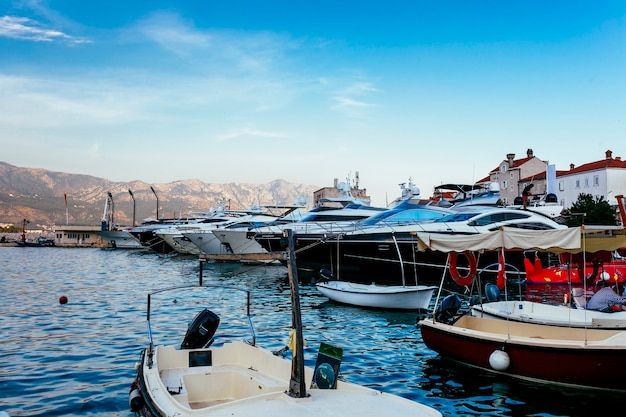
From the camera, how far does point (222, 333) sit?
17812 mm

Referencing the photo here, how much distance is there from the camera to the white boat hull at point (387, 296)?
2094cm

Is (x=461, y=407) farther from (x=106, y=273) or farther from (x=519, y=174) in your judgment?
(x=519, y=174)

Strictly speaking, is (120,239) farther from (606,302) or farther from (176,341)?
(606,302)

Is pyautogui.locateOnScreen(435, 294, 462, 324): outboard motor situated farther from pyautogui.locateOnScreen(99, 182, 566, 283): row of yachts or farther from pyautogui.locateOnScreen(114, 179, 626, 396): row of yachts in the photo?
pyautogui.locateOnScreen(99, 182, 566, 283): row of yachts

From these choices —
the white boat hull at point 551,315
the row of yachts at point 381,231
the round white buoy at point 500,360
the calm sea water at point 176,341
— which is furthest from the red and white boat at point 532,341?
the row of yachts at point 381,231

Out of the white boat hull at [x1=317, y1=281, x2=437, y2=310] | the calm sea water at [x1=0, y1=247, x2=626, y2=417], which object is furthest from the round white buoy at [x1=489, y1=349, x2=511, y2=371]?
the white boat hull at [x1=317, y1=281, x2=437, y2=310]

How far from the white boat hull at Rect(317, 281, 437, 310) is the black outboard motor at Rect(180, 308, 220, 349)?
1017cm

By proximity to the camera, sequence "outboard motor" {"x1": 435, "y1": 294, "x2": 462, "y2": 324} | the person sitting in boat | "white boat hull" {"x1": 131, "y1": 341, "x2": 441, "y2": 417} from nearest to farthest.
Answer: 1. "white boat hull" {"x1": 131, "y1": 341, "x2": 441, "y2": 417}
2. "outboard motor" {"x1": 435, "y1": 294, "x2": 462, "y2": 324}
3. the person sitting in boat

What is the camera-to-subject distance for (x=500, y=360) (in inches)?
475

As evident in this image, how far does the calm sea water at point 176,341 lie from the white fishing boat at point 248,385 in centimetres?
143

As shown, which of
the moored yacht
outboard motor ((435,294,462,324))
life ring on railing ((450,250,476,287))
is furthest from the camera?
the moored yacht

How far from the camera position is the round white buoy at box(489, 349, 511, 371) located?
12.0 metres

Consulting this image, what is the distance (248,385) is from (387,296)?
12150mm

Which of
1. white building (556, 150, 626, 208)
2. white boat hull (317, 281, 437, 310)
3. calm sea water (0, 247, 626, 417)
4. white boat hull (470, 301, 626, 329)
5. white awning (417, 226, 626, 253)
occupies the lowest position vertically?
calm sea water (0, 247, 626, 417)
